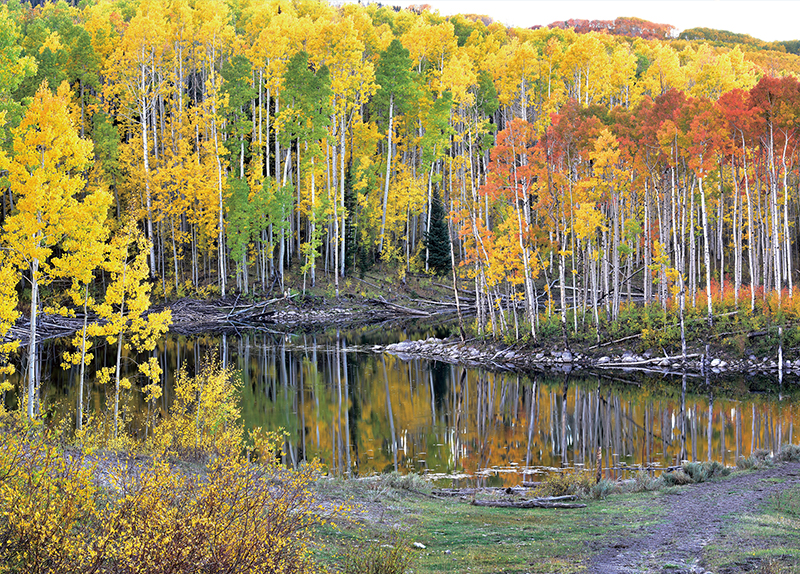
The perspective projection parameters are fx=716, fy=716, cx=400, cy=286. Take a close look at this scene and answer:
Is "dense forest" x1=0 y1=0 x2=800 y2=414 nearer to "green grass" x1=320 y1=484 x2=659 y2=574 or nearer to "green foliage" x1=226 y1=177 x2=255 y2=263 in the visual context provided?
"green foliage" x1=226 y1=177 x2=255 y2=263

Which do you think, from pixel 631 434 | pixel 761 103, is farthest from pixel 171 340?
pixel 761 103

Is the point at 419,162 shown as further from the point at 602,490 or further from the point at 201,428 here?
the point at 602,490

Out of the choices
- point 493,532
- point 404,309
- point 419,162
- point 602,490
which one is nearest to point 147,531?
point 493,532

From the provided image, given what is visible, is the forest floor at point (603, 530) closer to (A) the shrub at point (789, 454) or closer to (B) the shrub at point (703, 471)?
(B) the shrub at point (703, 471)

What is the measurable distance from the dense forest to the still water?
4555 millimetres

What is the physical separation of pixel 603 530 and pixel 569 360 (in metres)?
19.0

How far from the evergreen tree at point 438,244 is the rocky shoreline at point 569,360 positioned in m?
16.1

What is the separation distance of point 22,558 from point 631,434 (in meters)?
14.6

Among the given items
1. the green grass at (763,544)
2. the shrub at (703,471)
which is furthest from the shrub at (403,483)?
the green grass at (763,544)

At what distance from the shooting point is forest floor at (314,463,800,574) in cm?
718

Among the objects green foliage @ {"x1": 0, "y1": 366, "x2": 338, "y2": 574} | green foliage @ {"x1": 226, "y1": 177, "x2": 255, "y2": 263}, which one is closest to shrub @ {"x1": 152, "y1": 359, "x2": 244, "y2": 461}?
green foliage @ {"x1": 0, "y1": 366, "x2": 338, "y2": 574}

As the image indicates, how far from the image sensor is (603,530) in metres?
8.87

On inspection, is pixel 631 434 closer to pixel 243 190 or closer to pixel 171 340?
pixel 171 340

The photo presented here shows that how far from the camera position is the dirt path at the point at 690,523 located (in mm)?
7195
